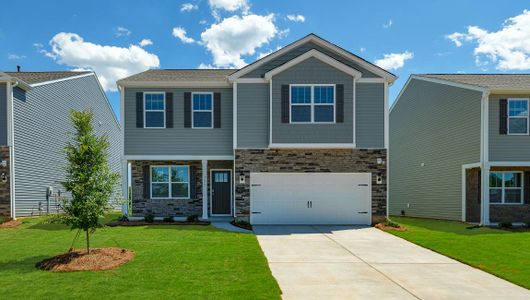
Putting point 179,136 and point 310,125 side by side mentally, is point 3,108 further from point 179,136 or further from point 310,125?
point 310,125

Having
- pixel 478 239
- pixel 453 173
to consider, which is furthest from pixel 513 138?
pixel 478 239

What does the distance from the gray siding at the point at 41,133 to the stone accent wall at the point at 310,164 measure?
643 centimetres

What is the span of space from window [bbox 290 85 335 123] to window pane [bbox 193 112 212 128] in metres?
3.40

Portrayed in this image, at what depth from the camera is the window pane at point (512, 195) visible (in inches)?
677

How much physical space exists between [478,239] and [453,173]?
648 cm

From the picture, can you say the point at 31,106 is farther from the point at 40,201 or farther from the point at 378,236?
the point at 378,236

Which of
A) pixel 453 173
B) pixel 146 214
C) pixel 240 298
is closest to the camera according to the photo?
pixel 240 298

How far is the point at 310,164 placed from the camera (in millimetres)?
15523

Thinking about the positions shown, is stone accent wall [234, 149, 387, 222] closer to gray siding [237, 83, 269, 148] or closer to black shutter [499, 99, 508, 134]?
gray siding [237, 83, 269, 148]

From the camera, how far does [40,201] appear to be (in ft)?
57.1

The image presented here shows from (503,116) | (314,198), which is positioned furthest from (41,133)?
(503,116)

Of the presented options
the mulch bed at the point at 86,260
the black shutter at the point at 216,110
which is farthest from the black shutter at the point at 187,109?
the mulch bed at the point at 86,260

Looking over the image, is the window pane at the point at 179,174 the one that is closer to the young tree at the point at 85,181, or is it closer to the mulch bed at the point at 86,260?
the mulch bed at the point at 86,260

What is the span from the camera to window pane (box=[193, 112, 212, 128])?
1617 centimetres
